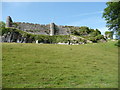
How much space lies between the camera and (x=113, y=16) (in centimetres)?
2422

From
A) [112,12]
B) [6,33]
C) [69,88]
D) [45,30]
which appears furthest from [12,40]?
[69,88]

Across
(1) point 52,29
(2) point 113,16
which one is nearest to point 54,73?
(2) point 113,16

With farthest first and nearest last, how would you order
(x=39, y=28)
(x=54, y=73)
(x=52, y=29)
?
(x=52, y=29) → (x=39, y=28) → (x=54, y=73)

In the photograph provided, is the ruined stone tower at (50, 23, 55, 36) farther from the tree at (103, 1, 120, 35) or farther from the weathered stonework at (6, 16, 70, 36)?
the tree at (103, 1, 120, 35)

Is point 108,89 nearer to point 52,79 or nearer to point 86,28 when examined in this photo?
point 52,79

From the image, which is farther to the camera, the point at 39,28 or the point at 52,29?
the point at 52,29

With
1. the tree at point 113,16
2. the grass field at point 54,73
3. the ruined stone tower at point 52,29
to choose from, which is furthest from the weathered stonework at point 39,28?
the grass field at point 54,73

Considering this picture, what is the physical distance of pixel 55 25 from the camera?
279 feet

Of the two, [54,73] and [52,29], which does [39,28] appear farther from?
[54,73]

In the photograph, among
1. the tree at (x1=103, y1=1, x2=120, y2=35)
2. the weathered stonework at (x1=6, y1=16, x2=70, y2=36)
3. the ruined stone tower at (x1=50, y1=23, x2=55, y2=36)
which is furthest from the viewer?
the ruined stone tower at (x1=50, y1=23, x2=55, y2=36)

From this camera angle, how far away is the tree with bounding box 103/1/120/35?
2315 cm

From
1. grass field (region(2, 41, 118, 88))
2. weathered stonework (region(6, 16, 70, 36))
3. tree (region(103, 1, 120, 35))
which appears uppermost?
weathered stonework (region(6, 16, 70, 36))

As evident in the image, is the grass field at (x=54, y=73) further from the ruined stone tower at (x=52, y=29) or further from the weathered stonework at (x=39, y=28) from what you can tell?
the ruined stone tower at (x=52, y=29)

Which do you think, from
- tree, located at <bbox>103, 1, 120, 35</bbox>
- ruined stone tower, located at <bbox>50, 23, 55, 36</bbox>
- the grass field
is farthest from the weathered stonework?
the grass field
